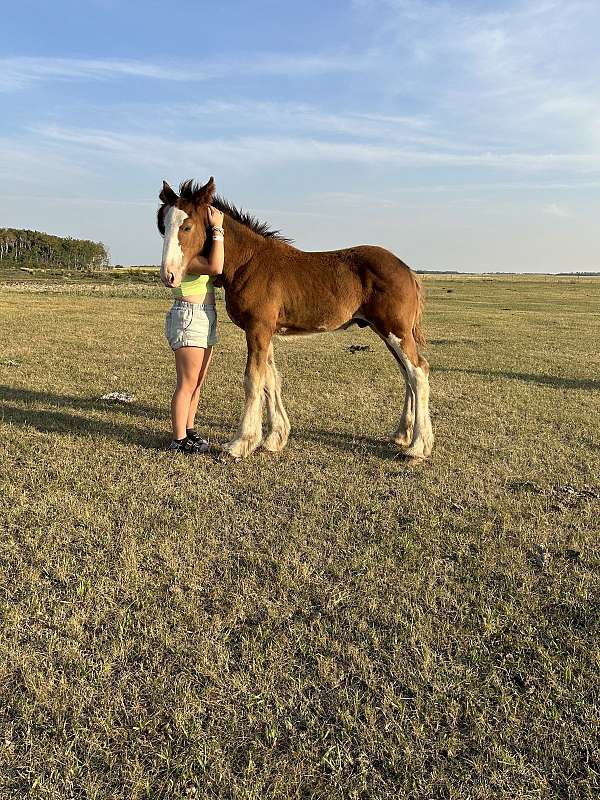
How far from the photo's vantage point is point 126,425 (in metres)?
6.99

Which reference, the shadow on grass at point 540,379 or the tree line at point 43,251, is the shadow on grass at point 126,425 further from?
the tree line at point 43,251

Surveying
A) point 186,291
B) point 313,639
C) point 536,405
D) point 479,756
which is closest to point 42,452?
point 186,291

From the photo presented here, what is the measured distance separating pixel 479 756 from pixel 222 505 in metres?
2.86

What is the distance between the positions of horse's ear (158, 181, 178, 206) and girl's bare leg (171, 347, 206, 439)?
5.02 feet

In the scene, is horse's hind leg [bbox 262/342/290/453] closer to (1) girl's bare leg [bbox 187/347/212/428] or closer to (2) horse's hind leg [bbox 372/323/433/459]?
(1) girl's bare leg [bbox 187/347/212/428]

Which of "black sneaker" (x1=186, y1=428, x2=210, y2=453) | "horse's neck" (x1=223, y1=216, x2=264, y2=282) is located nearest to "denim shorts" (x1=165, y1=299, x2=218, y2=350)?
"horse's neck" (x1=223, y1=216, x2=264, y2=282)

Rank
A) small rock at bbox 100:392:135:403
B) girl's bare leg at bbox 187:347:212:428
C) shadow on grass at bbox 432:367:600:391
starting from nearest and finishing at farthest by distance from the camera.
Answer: girl's bare leg at bbox 187:347:212:428, small rock at bbox 100:392:135:403, shadow on grass at bbox 432:367:600:391

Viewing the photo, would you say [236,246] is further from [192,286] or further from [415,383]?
[415,383]

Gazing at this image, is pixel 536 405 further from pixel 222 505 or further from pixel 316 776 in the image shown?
pixel 316 776

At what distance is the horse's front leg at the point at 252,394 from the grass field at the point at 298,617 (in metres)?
0.21

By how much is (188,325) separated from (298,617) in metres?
3.63

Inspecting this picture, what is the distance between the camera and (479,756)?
2201mm

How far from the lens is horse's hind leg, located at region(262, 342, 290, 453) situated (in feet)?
20.4

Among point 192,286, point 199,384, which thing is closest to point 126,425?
point 199,384
